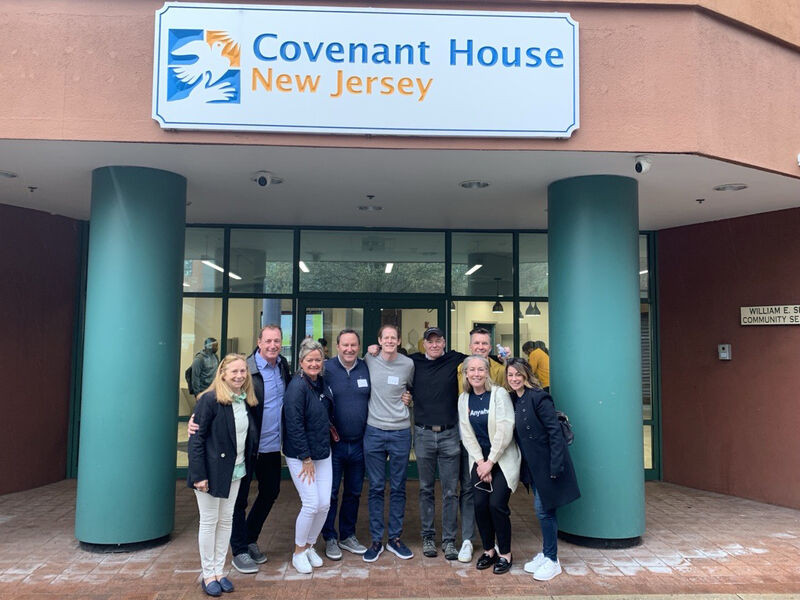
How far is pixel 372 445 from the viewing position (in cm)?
483

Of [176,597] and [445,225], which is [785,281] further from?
[176,597]

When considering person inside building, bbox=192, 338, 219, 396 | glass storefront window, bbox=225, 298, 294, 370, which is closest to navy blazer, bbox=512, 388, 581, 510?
glass storefront window, bbox=225, 298, 294, 370

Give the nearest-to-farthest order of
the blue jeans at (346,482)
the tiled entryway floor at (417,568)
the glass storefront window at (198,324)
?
A: the tiled entryway floor at (417,568)
the blue jeans at (346,482)
the glass storefront window at (198,324)

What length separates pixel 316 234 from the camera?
7859 mm

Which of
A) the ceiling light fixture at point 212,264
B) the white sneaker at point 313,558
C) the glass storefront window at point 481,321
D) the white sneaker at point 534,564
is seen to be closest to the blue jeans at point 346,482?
the white sneaker at point 313,558

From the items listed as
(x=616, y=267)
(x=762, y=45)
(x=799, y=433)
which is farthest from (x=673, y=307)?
(x=762, y=45)

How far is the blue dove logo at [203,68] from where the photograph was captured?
4.52 m

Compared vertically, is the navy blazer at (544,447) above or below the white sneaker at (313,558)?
above

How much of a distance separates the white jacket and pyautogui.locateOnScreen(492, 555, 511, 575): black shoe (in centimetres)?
57

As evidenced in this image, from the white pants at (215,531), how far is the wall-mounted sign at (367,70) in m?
2.69

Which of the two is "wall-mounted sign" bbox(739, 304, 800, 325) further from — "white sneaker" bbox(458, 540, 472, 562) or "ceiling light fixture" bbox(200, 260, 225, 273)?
"ceiling light fixture" bbox(200, 260, 225, 273)

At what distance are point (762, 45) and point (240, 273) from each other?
599cm

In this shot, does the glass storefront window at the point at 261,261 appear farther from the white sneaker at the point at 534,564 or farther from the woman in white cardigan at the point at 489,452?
the white sneaker at the point at 534,564

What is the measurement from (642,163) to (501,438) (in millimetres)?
2459
